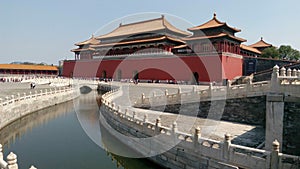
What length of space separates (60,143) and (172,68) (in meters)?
19.7

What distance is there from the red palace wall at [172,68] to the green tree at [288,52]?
46.2ft

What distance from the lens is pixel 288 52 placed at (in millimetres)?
37344

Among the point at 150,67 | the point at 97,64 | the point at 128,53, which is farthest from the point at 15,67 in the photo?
the point at 150,67

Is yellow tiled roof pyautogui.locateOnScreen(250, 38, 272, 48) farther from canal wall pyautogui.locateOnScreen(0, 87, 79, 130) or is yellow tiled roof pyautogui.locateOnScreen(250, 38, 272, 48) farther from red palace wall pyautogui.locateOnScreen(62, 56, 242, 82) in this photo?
canal wall pyautogui.locateOnScreen(0, 87, 79, 130)

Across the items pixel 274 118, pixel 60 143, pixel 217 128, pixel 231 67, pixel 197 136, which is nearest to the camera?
pixel 197 136

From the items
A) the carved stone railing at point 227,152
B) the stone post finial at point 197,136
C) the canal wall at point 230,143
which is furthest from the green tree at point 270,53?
the stone post finial at point 197,136

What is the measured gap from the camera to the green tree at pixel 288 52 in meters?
37.2

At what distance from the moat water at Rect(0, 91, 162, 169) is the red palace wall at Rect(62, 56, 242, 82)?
1317 centimetres

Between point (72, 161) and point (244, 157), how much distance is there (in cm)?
693

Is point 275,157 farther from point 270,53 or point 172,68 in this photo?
point 270,53

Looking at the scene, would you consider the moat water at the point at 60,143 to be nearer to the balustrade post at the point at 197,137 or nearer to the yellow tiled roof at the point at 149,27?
the balustrade post at the point at 197,137

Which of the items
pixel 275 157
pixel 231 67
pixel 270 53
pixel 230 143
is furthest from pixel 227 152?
pixel 270 53

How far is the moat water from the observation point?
9875 millimetres

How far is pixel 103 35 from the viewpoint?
44.1m
